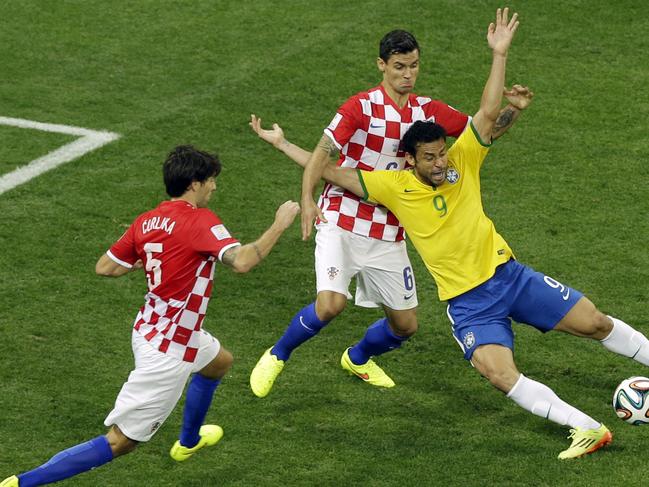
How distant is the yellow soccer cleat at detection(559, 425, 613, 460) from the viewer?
8.80 m

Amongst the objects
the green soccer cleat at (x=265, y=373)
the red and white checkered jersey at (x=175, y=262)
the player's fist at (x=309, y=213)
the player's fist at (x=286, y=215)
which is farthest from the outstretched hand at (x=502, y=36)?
the green soccer cleat at (x=265, y=373)

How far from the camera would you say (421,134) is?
904cm

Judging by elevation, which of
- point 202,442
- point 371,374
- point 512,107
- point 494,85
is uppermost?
point 494,85

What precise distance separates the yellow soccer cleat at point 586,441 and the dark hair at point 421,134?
217 cm

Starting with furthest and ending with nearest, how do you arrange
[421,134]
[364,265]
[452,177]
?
[364,265], [452,177], [421,134]

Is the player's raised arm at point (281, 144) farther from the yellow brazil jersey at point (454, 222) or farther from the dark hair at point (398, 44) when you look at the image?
the dark hair at point (398, 44)

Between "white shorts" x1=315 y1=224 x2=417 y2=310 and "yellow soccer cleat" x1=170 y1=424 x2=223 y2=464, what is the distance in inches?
51.8

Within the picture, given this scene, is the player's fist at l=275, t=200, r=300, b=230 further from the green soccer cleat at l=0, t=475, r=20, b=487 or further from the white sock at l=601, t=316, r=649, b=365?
the white sock at l=601, t=316, r=649, b=365

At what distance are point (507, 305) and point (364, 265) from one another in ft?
4.07

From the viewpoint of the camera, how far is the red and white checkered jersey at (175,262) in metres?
8.10

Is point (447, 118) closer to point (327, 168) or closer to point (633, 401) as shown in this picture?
point (327, 168)

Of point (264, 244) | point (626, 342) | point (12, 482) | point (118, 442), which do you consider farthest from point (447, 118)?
point (12, 482)

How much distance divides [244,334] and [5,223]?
111 inches

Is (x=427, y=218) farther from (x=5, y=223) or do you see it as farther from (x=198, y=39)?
(x=198, y=39)
